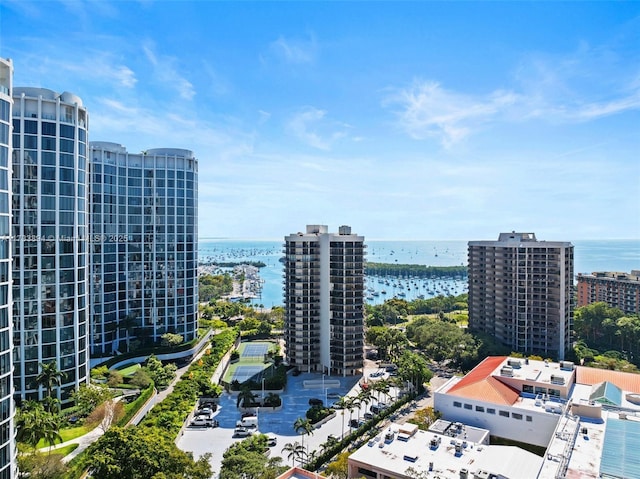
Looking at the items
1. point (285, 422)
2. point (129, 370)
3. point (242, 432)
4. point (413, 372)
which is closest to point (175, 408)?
point (242, 432)

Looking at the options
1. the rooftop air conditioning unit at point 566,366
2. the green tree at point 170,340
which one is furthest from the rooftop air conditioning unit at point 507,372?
the green tree at point 170,340

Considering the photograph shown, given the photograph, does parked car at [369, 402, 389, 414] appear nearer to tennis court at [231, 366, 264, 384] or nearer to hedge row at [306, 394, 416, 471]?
hedge row at [306, 394, 416, 471]

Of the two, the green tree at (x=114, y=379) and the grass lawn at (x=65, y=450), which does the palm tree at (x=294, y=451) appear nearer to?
the grass lawn at (x=65, y=450)

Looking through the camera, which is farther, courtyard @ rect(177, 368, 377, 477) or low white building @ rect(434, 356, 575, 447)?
courtyard @ rect(177, 368, 377, 477)

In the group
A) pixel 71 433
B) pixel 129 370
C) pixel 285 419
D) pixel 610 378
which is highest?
pixel 610 378

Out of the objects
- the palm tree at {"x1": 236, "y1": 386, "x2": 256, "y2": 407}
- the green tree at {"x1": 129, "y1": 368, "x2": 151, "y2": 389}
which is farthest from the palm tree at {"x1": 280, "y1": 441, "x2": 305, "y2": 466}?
the green tree at {"x1": 129, "y1": 368, "x2": 151, "y2": 389}

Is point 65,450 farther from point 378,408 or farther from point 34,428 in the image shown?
point 378,408

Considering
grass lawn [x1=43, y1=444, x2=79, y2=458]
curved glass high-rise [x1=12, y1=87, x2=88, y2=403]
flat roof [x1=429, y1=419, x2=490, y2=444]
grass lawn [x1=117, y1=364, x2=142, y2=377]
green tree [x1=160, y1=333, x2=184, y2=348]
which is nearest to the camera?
grass lawn [x1=43, y1=444, x2=79, y2=458]
